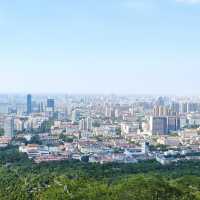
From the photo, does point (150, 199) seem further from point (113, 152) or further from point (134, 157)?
point (113, 152)

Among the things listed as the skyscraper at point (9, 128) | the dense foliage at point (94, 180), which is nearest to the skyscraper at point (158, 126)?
the skyscraper at point (9, 128)

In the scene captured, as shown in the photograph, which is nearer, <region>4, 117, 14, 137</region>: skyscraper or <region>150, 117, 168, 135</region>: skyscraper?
<region>4, 117, 14, 137</region>: skyscraper

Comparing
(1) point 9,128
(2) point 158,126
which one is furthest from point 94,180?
(2) point 158,126

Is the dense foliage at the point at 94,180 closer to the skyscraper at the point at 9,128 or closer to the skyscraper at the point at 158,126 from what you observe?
the skyscraper at the point at 9,128

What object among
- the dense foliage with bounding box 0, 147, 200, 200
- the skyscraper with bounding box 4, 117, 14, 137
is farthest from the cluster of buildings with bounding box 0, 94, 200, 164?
the dense foliage with bounding box 0, 147, 200, 200

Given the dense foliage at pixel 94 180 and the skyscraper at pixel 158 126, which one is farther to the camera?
the skyscraper at pixel 158 126

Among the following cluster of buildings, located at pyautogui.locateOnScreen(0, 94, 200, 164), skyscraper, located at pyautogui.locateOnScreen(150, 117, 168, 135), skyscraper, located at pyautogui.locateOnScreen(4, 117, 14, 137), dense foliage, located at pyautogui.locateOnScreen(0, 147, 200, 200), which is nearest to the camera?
dense foliage, located at pyautogui.locateOnScreen(0, 147, 200, 200)

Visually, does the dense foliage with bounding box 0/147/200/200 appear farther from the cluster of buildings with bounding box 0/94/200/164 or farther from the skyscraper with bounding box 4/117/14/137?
the skyscraper with bounding box 4/117/14/137

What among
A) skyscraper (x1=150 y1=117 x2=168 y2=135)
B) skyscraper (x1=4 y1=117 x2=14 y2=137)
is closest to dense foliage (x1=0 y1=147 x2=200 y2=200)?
skyscraper (x1=4 y1=117 x2=14 y2=137)

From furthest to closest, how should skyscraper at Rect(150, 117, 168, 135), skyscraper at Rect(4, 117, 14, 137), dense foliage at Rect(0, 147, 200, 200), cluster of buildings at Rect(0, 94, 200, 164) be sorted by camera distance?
skyscraper at Rect(150, 117, 168, 135), skyscraper at Rect(4, 117, 14, 137), cluster of buildings at Rect(0, 94, 200, 164), dense foliage at Rect(0, 147, 200, 200)

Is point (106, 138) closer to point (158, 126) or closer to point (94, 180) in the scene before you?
point (158, 126)
